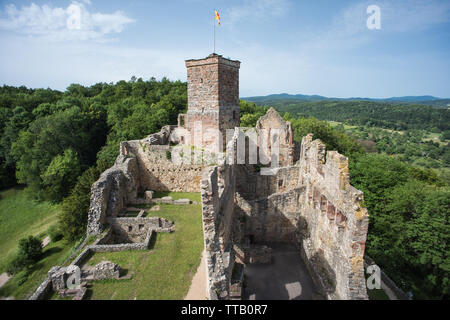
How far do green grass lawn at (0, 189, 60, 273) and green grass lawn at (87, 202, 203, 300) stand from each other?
11.5 m

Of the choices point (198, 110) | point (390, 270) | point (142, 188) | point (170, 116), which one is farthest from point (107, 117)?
point (390, 270)

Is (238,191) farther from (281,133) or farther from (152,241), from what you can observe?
(281,133)

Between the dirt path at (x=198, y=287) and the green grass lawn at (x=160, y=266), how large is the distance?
188 millimetres

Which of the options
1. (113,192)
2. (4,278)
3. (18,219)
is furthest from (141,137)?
(4,278)

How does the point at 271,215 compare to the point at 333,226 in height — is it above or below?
below

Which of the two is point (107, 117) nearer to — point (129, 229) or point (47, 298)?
point (129, 229)

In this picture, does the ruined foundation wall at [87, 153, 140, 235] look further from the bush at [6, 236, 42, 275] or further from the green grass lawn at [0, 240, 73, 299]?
the bush at [6, 236, 42, 275]

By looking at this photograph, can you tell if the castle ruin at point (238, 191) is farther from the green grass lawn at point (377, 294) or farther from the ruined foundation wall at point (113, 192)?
the green grass lawn at point (377, 294)

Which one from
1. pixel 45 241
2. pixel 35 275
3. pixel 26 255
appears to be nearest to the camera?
pixel 35 275

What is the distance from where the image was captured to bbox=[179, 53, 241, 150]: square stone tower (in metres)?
15.0

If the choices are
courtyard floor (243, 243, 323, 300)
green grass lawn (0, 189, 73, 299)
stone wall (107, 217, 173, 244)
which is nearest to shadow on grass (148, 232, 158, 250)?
stone wall (107, 217, 173, 244)

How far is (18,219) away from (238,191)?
73.6ft

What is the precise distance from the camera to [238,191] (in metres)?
15.0

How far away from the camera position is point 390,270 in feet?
44.4
